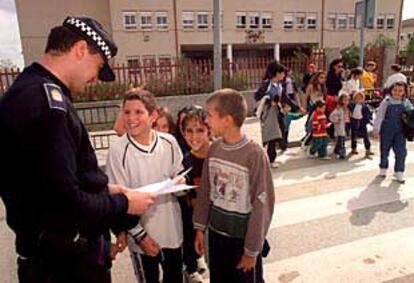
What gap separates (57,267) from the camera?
1.71 metres

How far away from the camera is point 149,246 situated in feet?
7.89

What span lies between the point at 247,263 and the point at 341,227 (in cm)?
227

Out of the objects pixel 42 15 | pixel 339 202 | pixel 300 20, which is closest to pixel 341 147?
pixel 339 202

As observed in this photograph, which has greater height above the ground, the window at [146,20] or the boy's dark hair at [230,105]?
the window at [146,20]

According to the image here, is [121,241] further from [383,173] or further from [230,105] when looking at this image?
[383,173]

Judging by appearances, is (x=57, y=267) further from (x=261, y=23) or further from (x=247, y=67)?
(x=261, y=23)

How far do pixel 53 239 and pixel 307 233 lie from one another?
3.11 m

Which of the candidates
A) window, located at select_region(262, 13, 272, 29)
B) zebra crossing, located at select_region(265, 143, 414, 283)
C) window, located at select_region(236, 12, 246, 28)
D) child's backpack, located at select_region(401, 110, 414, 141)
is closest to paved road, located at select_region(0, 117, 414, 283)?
zebra crossing, located at select_region(265, 143, 414, 283)

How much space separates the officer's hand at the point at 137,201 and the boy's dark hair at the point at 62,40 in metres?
0.68

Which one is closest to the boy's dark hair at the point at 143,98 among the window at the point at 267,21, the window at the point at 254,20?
the window at the point at 254,20

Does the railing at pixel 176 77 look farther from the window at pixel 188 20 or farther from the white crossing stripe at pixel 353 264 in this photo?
the window at pixel 188 20

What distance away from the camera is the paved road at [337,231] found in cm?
336

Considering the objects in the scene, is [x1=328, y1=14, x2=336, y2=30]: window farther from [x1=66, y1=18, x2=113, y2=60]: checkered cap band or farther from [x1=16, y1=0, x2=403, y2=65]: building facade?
[x1=66, y1=18, x2=113, y2=60]: checkered cap band

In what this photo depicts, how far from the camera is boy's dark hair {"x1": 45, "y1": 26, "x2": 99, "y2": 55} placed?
1.56 m
